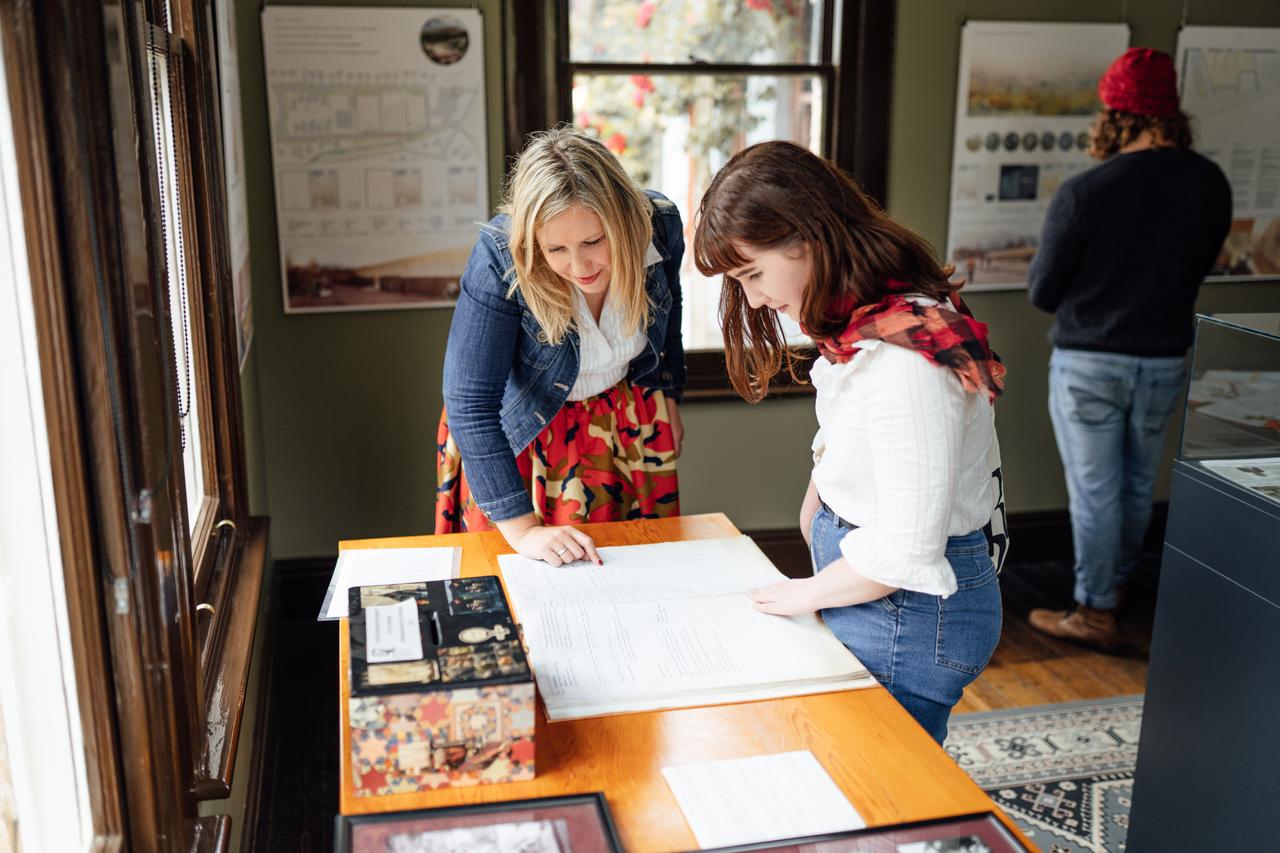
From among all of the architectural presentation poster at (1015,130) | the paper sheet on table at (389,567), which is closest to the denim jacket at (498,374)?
the paper sheet on table at (389,567)

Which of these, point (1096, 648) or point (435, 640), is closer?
point (435, 640)

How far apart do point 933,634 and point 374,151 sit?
228 centimetres

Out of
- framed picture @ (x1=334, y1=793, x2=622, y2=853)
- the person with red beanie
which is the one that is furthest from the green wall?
framed picture @ (x1=334, y1=793, x2=622, y2=853)

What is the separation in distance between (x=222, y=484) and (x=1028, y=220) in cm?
254

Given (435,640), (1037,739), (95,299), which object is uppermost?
(95,299)

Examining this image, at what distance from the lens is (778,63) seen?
3.26m

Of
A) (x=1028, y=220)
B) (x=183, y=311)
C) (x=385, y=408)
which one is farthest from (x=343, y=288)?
(x=1028, y=220)

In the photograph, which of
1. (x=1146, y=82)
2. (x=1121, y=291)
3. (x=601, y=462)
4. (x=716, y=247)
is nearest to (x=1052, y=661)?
(x=1121, y=291)

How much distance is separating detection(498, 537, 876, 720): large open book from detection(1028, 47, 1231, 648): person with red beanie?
72.2 inches

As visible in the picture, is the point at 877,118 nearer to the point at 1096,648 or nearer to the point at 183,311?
the point at 1096,648

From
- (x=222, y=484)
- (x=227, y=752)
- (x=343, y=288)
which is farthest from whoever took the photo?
(x=343, y=288)

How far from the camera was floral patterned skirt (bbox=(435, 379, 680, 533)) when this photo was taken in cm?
193

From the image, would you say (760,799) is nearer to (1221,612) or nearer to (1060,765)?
(1221,612)

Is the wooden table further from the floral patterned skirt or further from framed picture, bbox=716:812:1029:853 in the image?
the floral patterned skirt
